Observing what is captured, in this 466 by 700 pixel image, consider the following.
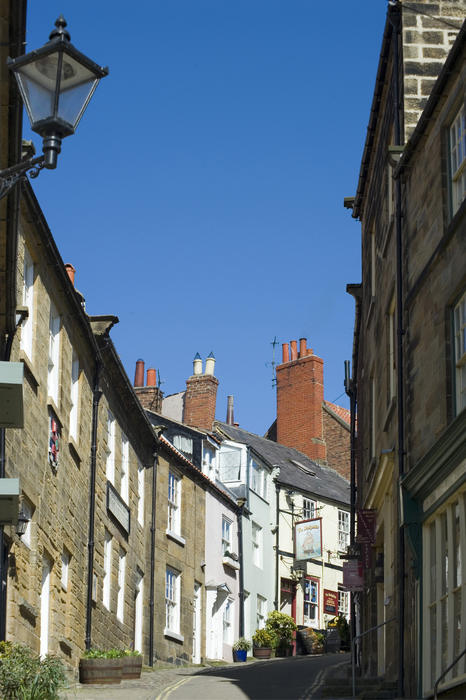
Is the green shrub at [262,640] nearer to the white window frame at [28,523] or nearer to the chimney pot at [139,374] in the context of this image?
the chimney pot at [139,374]

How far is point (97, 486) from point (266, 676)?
5.39 metres

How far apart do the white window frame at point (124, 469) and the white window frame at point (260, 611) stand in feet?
49.9

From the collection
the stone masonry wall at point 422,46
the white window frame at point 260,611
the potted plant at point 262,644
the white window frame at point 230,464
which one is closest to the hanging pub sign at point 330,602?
the white window frame at point 260,611

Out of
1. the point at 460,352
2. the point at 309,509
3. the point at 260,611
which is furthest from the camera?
the point at 309,509

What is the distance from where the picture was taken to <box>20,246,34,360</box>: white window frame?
1720cm

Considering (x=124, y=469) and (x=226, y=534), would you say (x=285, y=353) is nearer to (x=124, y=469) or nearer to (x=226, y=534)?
(x=226, y=534)

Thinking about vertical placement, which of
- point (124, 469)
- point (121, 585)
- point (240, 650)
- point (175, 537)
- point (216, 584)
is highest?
point (124, 469)

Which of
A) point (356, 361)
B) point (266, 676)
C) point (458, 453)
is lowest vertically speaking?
point (266, 676)

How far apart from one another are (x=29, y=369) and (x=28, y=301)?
142 cm

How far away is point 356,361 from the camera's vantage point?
2769cm

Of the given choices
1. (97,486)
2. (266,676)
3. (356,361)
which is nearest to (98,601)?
(97,486)

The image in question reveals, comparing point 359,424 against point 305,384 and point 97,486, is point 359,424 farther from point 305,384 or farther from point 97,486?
point 305,384

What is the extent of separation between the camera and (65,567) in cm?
2023

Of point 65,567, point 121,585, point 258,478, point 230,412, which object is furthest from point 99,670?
point 230,412
